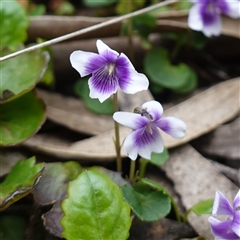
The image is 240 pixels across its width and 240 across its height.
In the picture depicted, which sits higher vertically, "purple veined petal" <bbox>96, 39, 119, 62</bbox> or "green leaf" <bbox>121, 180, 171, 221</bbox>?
"purple veined petal" <bbox>96, 39, 119, 62</bbox>

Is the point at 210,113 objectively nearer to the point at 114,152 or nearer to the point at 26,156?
the point at 114,152

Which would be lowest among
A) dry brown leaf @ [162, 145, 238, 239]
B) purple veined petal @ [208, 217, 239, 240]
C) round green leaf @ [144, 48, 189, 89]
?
dry brown leaf @ [162, 145, 238, 239]

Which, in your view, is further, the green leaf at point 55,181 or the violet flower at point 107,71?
the green leaf at point 55,181

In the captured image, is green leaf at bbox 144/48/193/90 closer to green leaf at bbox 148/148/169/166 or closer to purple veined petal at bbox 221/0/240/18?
purple veined petal at bbox 221/0/240/18

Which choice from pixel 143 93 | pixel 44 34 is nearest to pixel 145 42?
pixel 143 93

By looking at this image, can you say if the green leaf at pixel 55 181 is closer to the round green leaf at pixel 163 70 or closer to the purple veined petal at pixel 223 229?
the purple veined petal at pixel 223 229

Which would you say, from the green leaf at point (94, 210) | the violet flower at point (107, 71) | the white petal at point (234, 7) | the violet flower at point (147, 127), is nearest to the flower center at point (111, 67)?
the violet flower at point (107, 71)

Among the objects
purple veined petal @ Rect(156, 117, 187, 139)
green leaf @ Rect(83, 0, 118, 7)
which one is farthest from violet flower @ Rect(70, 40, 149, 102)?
green leaf @ Rect(83, 0, 118, 7)
